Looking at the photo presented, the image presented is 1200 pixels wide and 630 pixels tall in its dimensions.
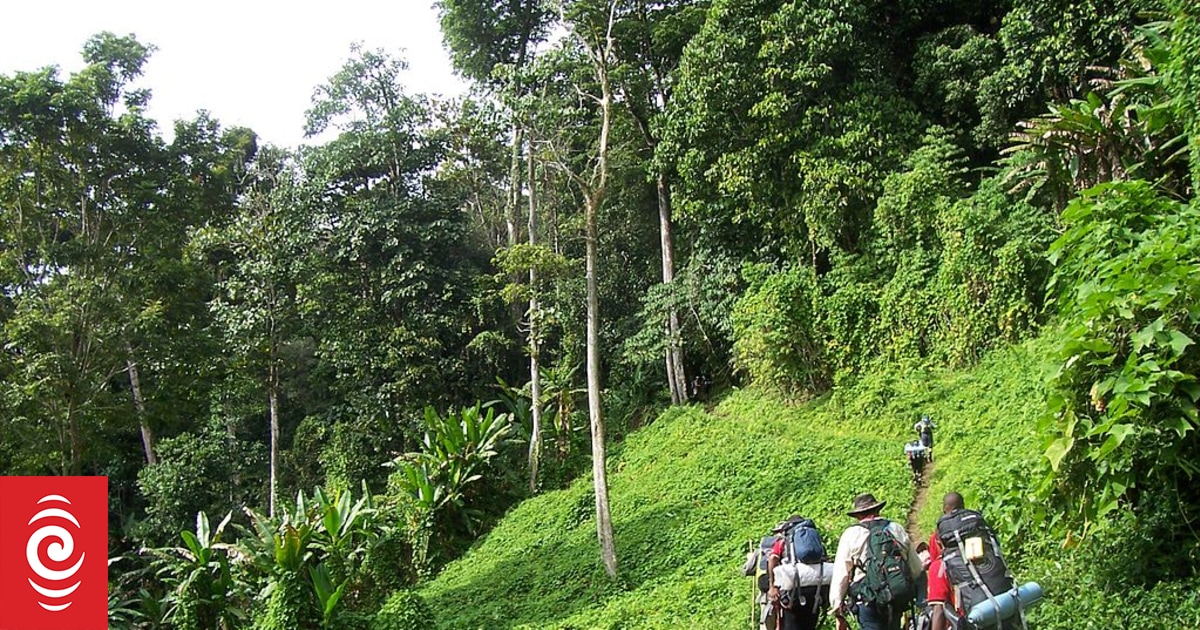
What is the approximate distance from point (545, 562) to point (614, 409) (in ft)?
22.2

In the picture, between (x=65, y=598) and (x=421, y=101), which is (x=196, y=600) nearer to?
(x=65, y=598)

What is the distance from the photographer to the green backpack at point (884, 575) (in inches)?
167

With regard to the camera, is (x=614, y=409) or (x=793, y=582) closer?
(x=793, y=582)

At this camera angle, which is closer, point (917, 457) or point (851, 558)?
point (851, 558)

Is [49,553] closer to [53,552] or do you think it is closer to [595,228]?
[53,552]

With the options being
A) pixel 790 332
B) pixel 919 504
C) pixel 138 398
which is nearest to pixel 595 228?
pixel 790 332

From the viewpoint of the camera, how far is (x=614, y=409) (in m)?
18.3

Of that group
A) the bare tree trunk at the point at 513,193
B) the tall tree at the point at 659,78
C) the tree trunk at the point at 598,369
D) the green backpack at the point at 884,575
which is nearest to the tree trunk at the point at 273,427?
the bare tree trunk at the point at 513,193

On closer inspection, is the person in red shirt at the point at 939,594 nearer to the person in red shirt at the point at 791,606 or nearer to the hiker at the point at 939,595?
the hiker at the point at 939,595

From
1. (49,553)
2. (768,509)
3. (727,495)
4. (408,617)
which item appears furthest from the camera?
(727,495)

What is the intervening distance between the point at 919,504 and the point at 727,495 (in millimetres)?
3150

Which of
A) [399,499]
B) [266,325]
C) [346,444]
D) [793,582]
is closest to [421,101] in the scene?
[266,325]

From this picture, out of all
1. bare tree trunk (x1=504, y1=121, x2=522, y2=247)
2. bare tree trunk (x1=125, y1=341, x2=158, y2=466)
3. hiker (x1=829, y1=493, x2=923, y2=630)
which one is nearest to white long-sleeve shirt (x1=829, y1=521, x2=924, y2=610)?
hiker (x1=829, y1=493, x2=923, y2=630)

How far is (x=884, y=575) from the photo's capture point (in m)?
4.27
